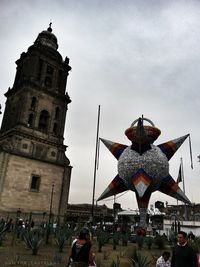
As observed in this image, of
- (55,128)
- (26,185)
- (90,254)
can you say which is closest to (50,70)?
(55,128)

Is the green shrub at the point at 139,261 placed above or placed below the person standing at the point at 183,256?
below

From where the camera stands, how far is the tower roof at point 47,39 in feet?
122

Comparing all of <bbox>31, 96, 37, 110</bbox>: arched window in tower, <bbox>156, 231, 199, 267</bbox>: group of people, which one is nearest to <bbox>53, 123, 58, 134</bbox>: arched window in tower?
<bbox>31, 96, 37, 110</bbox>: arched window in tower

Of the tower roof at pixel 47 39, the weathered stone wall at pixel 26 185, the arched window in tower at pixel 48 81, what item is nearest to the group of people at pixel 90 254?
the weathered stone wall at pixel 26 185

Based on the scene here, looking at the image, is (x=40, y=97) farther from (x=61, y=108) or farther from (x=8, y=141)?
(x=8, y=141)

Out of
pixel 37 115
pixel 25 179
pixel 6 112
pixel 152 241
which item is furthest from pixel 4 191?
pixel 152 241

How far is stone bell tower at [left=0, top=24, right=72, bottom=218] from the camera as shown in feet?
89.9

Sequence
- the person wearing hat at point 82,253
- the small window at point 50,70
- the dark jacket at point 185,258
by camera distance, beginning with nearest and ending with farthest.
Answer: the dark jacket at point 185,258
the person wearing hat at point 82,253
the small window at point 50,70

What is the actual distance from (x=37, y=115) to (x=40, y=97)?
249 centimetres

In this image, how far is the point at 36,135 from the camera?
31.1 metres

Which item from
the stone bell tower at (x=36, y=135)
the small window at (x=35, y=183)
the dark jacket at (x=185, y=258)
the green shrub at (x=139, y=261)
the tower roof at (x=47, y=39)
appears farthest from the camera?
the tower roof at (x=47, y=39)

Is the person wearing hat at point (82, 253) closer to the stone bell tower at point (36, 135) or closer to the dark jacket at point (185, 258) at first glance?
the dark jacket at point (185, 258)

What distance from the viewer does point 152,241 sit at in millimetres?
13773

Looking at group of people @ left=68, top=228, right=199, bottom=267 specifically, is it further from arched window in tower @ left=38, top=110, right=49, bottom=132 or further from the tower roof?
the tower roof
